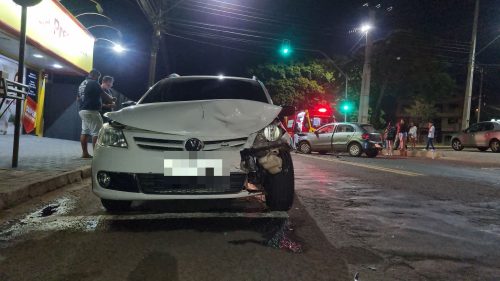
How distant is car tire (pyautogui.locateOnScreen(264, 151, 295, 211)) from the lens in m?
4.46

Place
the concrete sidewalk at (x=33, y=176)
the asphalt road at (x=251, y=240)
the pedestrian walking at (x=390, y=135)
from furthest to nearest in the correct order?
the pedestrian walking at (x=390, y=135), the concrete sidewalk at (x=33, y=176), the asphalt road at (x=251, y=240)

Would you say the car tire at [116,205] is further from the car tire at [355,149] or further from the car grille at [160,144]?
the car tire at [355,149]

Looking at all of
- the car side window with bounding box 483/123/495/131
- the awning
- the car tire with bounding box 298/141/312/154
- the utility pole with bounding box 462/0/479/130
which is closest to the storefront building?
the awning

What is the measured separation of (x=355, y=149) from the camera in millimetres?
18250

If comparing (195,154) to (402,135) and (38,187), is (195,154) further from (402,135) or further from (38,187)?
(402,135)

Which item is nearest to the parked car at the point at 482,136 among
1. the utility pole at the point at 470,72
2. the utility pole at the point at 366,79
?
the utility pole at the point at 470,72

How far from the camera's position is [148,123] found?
14.0 feet

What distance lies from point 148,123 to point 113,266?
158 cm

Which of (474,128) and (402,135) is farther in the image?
(474,128)

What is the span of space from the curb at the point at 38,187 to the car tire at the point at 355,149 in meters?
12.8

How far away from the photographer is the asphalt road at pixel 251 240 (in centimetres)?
307

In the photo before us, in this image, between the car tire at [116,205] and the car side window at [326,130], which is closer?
the car tire at [116,205]

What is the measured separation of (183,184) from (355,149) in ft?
49.6

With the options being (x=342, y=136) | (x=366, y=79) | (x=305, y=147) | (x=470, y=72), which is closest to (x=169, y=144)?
(x=342, y=136)
